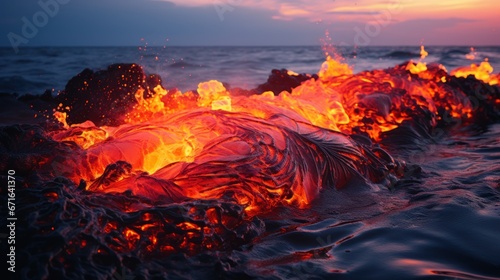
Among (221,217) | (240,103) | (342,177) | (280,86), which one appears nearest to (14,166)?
(221,217)

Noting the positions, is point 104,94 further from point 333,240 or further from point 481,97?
point 481,97

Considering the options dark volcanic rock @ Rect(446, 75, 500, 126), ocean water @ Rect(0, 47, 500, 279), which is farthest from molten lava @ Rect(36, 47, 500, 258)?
dark volcanic rock @ Rect(446, 75, 500, 126)

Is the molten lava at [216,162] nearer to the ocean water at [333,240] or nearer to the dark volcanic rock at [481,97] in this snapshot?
the ocean water at [333,240]

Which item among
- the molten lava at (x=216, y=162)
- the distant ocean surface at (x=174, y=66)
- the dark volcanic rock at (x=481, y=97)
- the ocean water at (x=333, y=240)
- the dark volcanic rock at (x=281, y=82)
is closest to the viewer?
the ocean water at (x=333, y=240)

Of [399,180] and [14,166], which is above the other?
[14,166]

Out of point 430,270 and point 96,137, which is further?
point 96,137

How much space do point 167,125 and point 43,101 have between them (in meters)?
4.65

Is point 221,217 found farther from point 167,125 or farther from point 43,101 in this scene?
point 43,101

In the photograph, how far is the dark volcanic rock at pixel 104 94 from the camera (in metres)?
6.25

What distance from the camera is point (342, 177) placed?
3.74m

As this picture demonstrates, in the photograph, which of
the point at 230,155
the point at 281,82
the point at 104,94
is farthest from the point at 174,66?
the point at 230,155

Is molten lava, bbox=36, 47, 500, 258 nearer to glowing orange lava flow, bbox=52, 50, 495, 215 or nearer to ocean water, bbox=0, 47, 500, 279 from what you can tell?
glowing orange lava flow, bbox=52, 50, 495, 215

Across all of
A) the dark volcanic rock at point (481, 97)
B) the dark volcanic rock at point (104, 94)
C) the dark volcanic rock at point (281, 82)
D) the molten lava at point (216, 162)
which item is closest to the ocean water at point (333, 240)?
the molten lava at point (216, 162)

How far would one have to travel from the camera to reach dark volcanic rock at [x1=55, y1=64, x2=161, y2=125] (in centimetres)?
625
